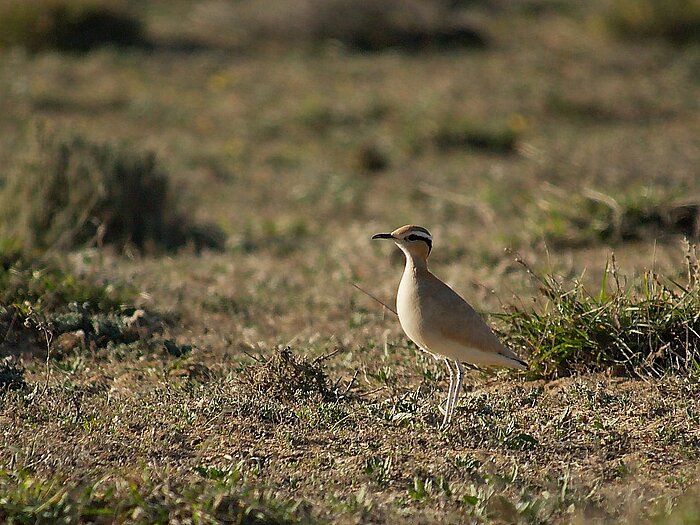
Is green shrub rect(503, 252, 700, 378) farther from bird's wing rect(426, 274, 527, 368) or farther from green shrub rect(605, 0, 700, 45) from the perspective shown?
green shrub rect(605, 0, 700, 45)

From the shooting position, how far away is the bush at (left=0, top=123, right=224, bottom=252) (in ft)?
26.1

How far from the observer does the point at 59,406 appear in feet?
14.8

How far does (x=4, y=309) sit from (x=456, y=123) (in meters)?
8.00

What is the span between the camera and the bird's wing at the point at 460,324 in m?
4.36

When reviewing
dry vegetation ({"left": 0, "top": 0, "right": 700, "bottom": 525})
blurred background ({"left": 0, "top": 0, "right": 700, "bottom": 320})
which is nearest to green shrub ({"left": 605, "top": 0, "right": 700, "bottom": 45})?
blurred background ({"left": 0, "top": 0, "right": 700, "bottom": 320})

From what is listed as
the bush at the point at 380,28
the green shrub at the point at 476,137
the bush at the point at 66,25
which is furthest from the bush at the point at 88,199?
the bush at the point at 380,28

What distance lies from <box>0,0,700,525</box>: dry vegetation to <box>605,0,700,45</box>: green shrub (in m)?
0.59

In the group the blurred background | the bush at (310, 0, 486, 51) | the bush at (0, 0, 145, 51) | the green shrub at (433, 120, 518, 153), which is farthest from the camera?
the bush at (310, 0, 486, 51)

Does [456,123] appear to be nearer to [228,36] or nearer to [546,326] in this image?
[228,36]

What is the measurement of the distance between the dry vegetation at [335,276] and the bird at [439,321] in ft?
0.79

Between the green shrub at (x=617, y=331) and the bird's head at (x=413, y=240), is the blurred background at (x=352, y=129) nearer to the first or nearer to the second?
the green shrub at (x=617, y=331)

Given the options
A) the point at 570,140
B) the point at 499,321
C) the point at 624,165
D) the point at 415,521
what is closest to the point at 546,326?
the point at 499,321

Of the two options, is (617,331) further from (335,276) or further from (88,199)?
(88,199)

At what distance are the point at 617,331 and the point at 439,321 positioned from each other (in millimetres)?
1039
